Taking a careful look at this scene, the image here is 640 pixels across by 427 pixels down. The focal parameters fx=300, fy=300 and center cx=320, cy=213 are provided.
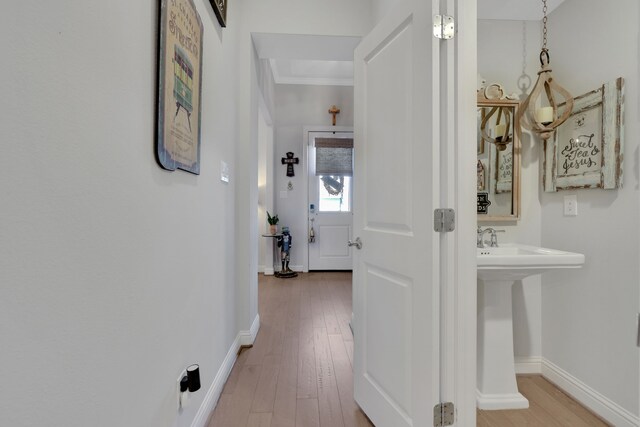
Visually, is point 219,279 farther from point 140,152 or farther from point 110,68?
point 110,68

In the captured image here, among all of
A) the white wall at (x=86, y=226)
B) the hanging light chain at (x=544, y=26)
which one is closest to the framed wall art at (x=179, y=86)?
the white wall at (x=86, y=226)

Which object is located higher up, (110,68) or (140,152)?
(110,68)

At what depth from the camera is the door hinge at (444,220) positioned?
1118 mm

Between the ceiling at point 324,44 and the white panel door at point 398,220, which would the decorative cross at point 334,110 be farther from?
the white panel door at point 398,220

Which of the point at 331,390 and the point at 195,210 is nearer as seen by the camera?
the point at 195,210

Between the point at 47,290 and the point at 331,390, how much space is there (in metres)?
1.61

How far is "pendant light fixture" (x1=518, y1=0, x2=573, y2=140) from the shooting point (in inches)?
68.7

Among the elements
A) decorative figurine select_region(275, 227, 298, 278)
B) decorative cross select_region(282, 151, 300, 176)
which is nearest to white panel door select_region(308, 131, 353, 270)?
decorative cross select_region(282, 151, 300, 176)

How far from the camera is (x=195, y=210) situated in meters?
1.31

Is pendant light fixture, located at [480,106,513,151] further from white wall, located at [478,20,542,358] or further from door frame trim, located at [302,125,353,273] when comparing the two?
door frame trim, located at [302,125,353,273]

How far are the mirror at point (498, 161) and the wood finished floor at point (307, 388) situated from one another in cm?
109

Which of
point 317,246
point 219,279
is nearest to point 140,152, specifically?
point 219,279

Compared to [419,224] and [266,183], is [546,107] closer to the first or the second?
[419,224]

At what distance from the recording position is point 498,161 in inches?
77.8
